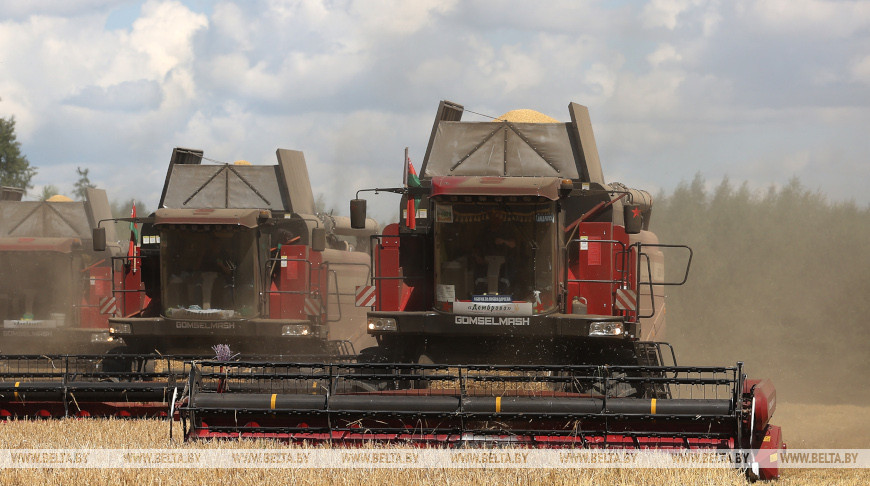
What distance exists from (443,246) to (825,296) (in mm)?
16155

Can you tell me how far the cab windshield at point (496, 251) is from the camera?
34.8ft

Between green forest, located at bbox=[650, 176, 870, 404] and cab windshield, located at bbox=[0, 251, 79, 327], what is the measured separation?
34.7 ft

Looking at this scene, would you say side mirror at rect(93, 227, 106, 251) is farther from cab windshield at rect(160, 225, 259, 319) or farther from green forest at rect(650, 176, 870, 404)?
green forest at rect(650, 176, 870, 404)

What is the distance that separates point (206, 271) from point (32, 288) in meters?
4.48

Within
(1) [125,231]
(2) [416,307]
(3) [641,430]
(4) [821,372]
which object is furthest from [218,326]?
(1) [125,231]

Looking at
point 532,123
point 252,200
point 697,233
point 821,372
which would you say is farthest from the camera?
point 697,233

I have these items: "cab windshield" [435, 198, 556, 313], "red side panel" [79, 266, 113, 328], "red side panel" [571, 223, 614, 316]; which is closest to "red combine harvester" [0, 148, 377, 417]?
"red side panel" [79, 266, 113, 328]

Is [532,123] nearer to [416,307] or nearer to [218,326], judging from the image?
[416,307]

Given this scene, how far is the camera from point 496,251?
421 inches

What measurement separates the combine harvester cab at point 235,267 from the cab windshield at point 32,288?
2093 millimetres

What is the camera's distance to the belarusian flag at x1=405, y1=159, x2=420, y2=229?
10844mm

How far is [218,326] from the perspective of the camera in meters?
13.1

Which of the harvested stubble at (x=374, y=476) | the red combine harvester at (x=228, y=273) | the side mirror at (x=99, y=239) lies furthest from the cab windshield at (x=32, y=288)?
the harvested stubble at (x=374, y=476)

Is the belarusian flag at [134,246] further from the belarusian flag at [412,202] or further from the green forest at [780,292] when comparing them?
the green forest at [780,292]
